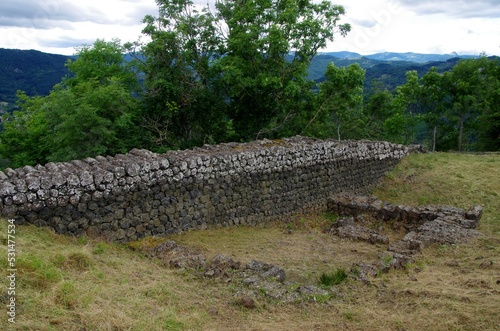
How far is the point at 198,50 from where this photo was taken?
75.2 feet

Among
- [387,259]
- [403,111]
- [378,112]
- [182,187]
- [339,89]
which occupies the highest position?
[339,89]

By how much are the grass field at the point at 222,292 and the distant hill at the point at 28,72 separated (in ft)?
245

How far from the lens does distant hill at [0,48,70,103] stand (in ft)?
260

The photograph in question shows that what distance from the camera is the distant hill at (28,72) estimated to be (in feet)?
260

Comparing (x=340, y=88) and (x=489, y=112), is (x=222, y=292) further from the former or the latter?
(x=489, y=112)

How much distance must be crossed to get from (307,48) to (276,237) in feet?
41.6

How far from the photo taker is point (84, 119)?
17.4m

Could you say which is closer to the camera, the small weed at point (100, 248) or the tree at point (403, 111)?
the small weed at point (100, 248)

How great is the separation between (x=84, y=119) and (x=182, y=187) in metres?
8.10

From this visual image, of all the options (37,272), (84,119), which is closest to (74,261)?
(37,272)

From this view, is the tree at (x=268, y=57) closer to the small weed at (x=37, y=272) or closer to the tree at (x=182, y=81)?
the tree at (x=182, y=81)

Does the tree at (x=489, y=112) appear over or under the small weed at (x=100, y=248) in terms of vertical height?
over

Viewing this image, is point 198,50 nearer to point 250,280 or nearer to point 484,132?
point 250,280

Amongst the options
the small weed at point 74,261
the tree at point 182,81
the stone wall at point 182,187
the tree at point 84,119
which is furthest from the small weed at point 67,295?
the tree at point 182,81
